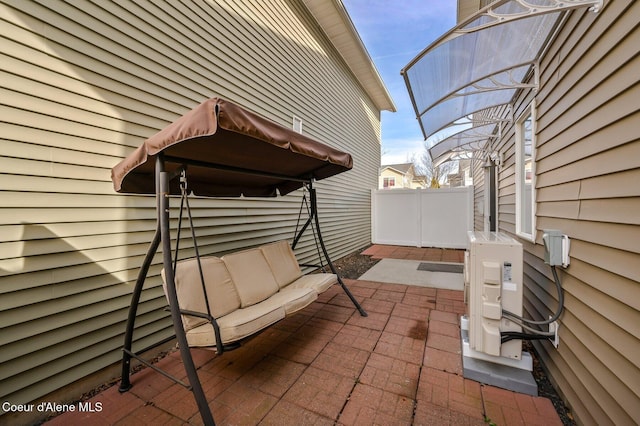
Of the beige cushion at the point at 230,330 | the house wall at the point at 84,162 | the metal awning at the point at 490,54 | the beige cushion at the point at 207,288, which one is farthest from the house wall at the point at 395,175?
the beige cushion at the point at 230,330

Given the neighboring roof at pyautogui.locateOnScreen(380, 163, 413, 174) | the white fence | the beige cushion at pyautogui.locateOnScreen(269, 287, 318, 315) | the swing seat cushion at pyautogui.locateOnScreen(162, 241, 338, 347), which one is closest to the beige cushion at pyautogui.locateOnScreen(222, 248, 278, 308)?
the swing seat cushion at pyautogui.locateOnScreen(162, 241, 338, 347)

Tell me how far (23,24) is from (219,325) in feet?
7.95

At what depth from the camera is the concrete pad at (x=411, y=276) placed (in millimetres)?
4484

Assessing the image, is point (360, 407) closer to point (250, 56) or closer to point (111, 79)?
point (111, 79)

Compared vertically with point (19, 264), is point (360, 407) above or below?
below

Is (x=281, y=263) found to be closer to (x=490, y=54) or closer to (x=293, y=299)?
(x=293, y=299)

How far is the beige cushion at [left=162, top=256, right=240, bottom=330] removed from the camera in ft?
6.98

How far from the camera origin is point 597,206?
1.52 meters

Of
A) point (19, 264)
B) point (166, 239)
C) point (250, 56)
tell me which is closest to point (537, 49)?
point (250, 56)

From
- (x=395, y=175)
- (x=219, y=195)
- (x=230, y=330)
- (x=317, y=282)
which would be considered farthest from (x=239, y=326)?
(x=395, y=175)

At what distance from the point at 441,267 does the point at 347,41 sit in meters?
5.64

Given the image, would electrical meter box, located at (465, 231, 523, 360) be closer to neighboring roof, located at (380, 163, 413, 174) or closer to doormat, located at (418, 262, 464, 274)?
doormat, located at (418, 262, 464, 274)

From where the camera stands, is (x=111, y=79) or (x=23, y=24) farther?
(x=111, y=79)

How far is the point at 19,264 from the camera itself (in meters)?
1.74
